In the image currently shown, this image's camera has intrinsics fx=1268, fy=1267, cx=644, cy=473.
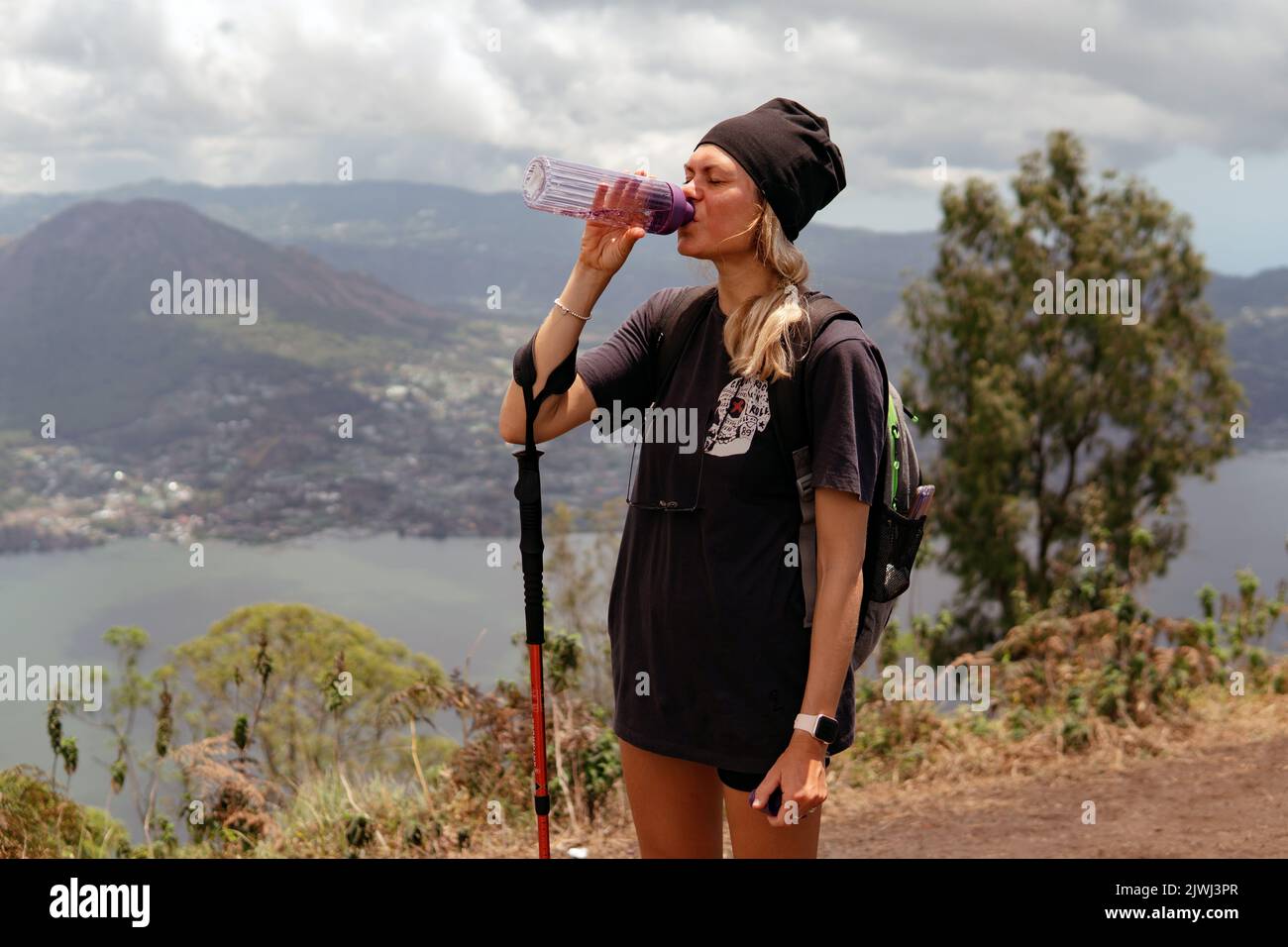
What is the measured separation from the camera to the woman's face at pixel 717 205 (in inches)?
75.8

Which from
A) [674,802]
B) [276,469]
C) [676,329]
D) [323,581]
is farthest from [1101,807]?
[276,469]

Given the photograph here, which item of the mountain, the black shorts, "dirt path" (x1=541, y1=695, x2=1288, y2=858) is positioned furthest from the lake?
the black shorts

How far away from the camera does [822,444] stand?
1.81 meters

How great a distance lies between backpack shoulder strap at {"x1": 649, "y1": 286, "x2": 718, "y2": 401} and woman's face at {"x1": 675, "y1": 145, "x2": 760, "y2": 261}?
11 cm

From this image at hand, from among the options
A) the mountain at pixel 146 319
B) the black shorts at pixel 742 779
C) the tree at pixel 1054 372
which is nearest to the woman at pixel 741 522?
the black shorts at pixel 742 779

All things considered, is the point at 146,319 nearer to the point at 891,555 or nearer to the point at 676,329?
the point at 676,329

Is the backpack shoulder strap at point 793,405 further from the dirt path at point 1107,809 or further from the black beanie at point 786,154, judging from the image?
the dirt path at point 1107,809

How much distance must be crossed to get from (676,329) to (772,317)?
238 mm

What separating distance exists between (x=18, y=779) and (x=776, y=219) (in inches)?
127

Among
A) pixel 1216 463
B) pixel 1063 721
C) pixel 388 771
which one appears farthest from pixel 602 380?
pixel 1216 463

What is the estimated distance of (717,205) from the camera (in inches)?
76.2

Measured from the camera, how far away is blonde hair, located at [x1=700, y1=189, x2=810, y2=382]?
185cm

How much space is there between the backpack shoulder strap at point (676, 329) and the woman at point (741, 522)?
2cm

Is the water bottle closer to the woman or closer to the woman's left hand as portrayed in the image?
the woman
